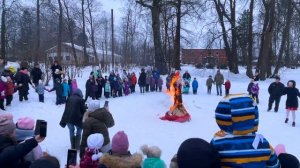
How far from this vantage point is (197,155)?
256cm

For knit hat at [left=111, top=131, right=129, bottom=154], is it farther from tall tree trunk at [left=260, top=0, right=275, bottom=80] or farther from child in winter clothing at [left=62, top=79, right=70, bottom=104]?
tall tree trunk at [left=260, top=0, right=275, bottom=80]

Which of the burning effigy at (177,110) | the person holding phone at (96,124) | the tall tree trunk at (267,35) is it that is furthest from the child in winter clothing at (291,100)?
the tall tree trunk at (267,35)


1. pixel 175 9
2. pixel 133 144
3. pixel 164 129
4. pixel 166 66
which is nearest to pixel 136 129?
pixel 164 129

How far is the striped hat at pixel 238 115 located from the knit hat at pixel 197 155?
22 centimetres

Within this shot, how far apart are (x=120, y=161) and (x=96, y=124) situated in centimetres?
303

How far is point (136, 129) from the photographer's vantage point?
12164 mm

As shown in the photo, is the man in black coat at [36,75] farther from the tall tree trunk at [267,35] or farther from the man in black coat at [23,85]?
the tall tree trunk at [267,35]

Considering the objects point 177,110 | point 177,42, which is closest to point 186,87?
point 177,110

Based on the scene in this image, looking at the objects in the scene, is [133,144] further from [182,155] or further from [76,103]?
[182,155]

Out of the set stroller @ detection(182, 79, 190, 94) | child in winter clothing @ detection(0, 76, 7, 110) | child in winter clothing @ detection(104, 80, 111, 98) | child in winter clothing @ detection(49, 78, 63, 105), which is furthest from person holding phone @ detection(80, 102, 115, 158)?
stroller @ detection(182, 79, 190, 94)

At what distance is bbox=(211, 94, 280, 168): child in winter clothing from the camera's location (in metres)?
2.67

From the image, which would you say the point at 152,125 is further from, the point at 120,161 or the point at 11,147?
the point at 11,147

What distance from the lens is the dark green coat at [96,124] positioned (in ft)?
24.2

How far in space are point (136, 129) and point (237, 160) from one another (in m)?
9.61
